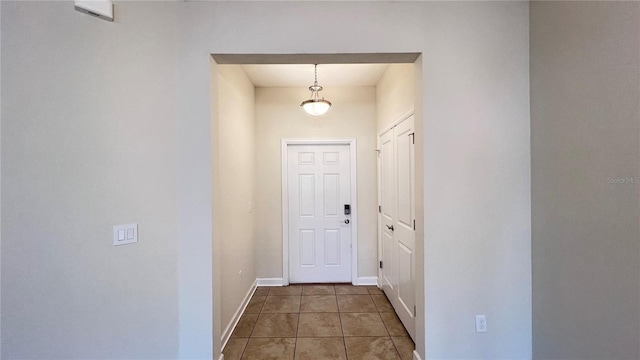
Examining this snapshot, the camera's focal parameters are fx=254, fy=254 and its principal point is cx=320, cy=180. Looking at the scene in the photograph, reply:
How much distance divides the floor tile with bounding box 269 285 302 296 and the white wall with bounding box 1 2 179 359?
5.32 feet

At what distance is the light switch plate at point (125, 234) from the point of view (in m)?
1.51

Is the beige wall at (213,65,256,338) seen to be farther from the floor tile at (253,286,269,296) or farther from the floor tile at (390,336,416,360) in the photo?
the floor tile at (390,336,416,360)

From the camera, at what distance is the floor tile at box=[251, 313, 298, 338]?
91.2 inches

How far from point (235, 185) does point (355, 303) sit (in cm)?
187

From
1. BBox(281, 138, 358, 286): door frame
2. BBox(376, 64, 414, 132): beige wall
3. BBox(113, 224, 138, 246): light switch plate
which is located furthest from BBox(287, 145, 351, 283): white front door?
BBox(113, 224, 138, 246): light switch plate

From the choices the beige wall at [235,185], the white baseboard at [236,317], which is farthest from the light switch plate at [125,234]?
the white baseboard at [236,317]

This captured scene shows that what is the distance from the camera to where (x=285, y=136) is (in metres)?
3.39

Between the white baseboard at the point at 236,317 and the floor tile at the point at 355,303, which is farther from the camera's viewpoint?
the floor tile at the point at 355,303

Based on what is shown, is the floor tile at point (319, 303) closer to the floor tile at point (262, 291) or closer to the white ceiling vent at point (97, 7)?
the floor tile at point (262, 291)

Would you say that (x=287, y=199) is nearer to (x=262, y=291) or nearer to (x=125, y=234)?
(x=262, y=291)

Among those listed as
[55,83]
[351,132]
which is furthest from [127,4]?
[351,132]

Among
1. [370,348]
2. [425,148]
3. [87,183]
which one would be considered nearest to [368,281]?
[370,348]

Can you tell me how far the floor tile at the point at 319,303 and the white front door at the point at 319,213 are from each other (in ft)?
1.33

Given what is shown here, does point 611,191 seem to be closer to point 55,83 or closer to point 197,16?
point 197,16
